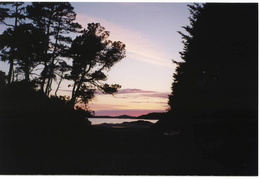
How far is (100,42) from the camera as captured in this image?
19547 millimetres

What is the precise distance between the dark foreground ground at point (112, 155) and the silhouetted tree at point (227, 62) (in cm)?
180

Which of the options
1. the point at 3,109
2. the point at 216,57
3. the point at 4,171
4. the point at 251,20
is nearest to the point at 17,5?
the point at 3,109

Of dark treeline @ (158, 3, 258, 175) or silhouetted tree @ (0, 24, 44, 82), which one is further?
silhouetted tree @ (0, 24, 44, 82)

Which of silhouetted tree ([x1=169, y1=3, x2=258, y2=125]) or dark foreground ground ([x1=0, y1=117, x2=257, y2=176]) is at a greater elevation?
silhouetted tree ([x1=169, y1=3, x2=258, y2=125])

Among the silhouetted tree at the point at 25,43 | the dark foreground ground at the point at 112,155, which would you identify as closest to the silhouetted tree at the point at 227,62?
the dark foreground ground at the point at 112,155

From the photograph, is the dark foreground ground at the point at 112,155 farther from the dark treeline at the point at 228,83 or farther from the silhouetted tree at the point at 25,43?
the silhouetted tree at the point at 25,43

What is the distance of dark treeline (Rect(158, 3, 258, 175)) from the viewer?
9.73m

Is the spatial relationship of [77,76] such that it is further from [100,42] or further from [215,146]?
[215,146]

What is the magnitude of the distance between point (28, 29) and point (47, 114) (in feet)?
26.7

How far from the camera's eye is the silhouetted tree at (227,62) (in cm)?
1088

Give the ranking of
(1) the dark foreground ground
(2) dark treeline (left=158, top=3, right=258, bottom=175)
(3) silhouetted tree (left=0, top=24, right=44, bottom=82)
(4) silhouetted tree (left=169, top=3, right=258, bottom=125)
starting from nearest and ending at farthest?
(1) the dark foreground ground < (2) dark treeline (left=158, top=3, right=258, bottom=175) < (4) silhouetted tree (left=169, top=3, right=258, bottom=125) < (3) silhouetted tree (left=0, top=24, right=44, bottom=82)

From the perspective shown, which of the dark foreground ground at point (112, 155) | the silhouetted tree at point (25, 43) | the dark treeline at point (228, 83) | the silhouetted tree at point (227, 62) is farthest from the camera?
the silhouetted tree at point (25, 43)

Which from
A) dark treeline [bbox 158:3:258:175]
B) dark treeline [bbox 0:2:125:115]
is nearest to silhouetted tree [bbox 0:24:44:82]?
dark treeline [bbox 0:2:125:115]

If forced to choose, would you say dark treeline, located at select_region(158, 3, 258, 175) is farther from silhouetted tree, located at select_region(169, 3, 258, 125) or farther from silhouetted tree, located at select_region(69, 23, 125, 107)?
silhouetted tree, located at select_region(69, 23, 125, 107)
